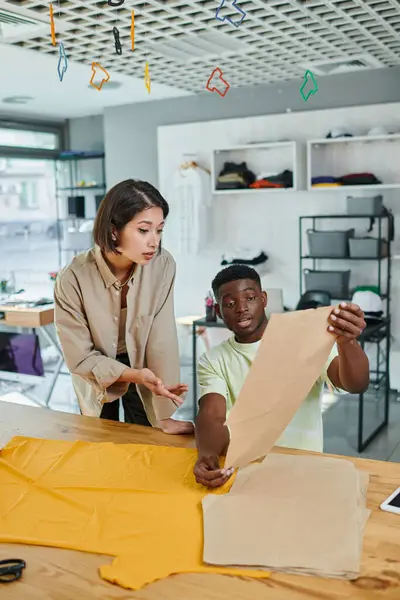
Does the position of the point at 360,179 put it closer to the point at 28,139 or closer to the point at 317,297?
the point at 317,297

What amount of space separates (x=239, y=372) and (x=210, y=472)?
516 mm

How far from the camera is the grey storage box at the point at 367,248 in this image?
484 cm

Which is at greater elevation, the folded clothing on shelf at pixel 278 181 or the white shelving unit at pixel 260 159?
the white shelving unit at pixel 260 159

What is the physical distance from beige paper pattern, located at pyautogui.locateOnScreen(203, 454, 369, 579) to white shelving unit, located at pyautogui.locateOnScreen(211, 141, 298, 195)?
4.06 metres

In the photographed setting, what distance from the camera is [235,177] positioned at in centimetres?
556

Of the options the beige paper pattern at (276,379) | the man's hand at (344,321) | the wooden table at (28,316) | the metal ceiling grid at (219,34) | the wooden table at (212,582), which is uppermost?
the metal ceiling grid at (219,34)

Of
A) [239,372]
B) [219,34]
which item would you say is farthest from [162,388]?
[219,34]

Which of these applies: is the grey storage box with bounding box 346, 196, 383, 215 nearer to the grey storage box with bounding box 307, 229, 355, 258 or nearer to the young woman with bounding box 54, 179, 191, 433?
the grey storage box with bounding box 307, 229, 355, 258

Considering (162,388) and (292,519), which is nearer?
(292,519)

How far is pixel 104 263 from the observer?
214 centimetres

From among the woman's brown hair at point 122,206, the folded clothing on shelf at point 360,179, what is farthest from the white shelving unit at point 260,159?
the woman's brown hair at point 122,206

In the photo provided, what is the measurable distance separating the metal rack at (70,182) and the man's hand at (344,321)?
5.74m

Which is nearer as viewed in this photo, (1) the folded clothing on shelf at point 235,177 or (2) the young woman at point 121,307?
(2) the young woman at point 121,307

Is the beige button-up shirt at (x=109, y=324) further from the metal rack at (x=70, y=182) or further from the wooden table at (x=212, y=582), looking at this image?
the metal rack at (x=70, y=182)
